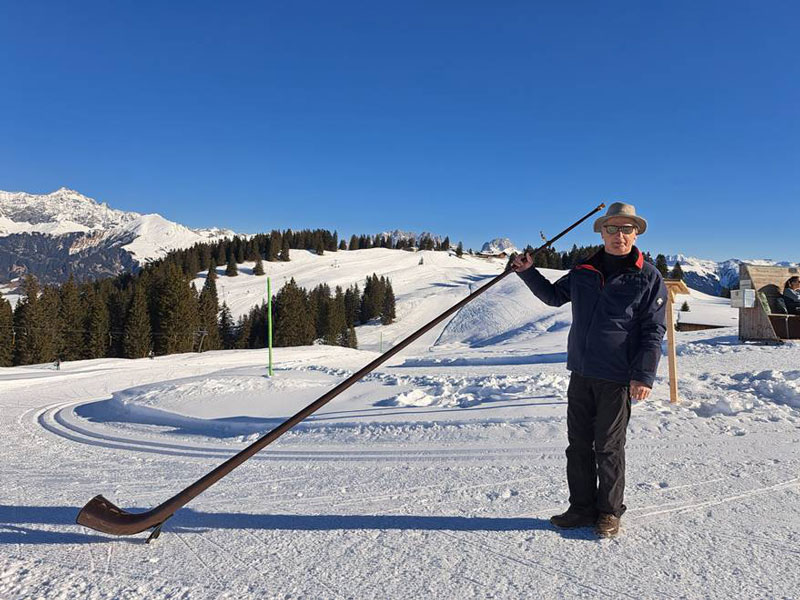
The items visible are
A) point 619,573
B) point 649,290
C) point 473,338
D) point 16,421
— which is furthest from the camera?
point 473,338

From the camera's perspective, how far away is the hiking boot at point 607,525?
9.64 ft

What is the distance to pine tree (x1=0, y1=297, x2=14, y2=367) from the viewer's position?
48844 millimetres

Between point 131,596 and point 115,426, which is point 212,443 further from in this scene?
point 131,596

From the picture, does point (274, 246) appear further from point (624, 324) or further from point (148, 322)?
point (624, 324)

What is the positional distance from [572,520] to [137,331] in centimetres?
5563

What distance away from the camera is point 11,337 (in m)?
50.2

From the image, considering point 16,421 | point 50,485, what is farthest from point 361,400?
point 16,421

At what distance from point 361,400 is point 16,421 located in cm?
658

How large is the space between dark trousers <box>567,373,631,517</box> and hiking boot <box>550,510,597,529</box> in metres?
0.03

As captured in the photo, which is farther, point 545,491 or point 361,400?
point 361,400

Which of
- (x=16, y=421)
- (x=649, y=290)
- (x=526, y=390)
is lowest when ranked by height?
(x=16, y=421)

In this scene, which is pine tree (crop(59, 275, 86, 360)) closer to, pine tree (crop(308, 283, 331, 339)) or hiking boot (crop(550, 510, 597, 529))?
Result: pine tree (crop(308, 283, 331, 339))

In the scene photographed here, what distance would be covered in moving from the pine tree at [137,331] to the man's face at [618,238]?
5560 centimetres

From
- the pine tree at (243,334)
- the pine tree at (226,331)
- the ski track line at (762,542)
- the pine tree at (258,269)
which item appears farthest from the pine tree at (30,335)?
the ski track line at (762,542)
